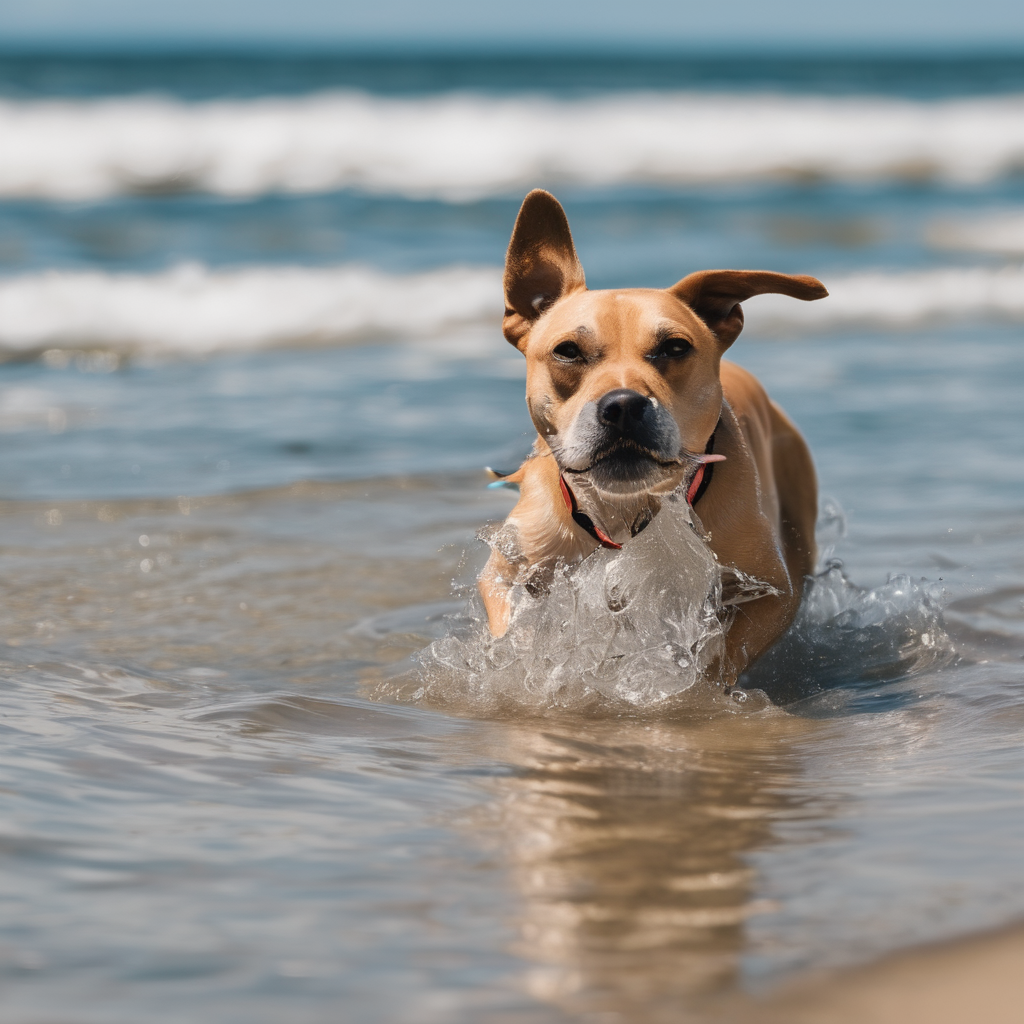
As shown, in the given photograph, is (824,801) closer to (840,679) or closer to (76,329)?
(840,679)

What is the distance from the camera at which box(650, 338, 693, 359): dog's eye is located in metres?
3.65

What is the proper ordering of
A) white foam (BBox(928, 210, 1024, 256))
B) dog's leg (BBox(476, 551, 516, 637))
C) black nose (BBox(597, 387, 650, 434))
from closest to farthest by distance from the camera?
black nose (BBox(597, 387, 650, 434)) < dog's leg (BBox(476, 551, 516, 637)) < white foam (BBox(928, 210, 1024, 256))

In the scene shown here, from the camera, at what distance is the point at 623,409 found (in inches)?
135

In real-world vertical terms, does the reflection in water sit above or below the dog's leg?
below

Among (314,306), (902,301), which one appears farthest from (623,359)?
(902,301)

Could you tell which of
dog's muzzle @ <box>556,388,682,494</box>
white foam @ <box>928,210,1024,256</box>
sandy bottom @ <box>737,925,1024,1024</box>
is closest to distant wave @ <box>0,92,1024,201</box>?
white foam @ <box>928,210,1024,256</box>

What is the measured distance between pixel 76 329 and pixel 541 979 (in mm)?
9521

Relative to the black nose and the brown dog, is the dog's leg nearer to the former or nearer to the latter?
the brown dog

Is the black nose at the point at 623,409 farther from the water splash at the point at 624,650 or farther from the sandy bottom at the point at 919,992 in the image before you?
the sandy bottom at the point at 919,992

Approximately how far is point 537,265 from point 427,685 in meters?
1.22

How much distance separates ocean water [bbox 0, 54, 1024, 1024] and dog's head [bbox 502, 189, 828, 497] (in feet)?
1.13

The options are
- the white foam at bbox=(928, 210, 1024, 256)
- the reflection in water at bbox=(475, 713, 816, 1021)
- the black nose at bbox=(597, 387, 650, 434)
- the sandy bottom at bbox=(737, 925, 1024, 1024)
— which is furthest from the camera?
the white foam at bbox=(928, 210, 1024, 256)

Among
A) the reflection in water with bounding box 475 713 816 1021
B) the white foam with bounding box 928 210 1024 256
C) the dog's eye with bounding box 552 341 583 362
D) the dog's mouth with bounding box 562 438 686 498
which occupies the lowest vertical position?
the reflection in water with bounding box 475 713 816 1021

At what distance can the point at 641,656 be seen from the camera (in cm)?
368
